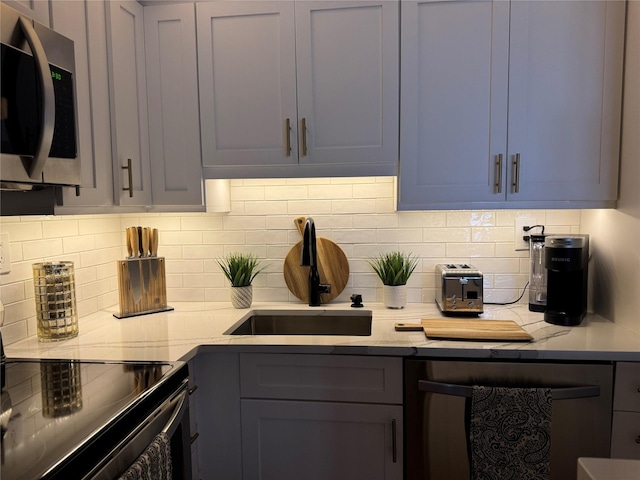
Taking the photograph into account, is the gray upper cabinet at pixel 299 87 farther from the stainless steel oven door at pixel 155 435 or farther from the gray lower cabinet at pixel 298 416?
the stainless steel oven door at pixel 155 435

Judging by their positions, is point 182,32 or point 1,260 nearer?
point 1,260

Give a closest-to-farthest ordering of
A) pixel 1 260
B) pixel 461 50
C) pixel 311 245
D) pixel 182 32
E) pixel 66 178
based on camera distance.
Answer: pixel 66 178, pixel 1 260, pixel 461 50, pixel 182 32, pixel 311 245

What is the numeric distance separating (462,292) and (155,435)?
1323 millimetres

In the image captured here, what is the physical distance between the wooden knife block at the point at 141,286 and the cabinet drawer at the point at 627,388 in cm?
184

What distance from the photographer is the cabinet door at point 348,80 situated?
188 cm

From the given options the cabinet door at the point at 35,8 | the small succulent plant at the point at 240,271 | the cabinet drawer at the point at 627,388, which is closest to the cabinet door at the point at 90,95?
the cabinet door at the point at 35,8

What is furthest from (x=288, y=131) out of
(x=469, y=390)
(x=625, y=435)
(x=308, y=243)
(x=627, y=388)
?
(x=625, y=435)

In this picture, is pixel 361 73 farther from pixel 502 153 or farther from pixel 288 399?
pixel 288 399

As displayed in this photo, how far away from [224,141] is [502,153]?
1.16m

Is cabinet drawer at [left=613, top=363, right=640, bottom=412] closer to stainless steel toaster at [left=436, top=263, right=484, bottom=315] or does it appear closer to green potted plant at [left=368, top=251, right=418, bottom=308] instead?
stainless steel toaster at [left=436, top=263, right=484, bottom=315]

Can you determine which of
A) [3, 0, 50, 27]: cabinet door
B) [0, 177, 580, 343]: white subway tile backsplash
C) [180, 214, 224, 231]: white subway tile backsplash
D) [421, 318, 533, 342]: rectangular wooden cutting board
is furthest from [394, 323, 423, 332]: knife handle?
[3, 0, 50, 27]: cabinet door

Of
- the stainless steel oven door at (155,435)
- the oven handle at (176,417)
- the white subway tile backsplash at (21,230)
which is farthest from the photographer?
the white subway tile backsplash at (21,230)

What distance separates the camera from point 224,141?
1992 millimetres

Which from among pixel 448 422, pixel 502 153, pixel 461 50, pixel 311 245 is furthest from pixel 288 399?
pixel 461 50
